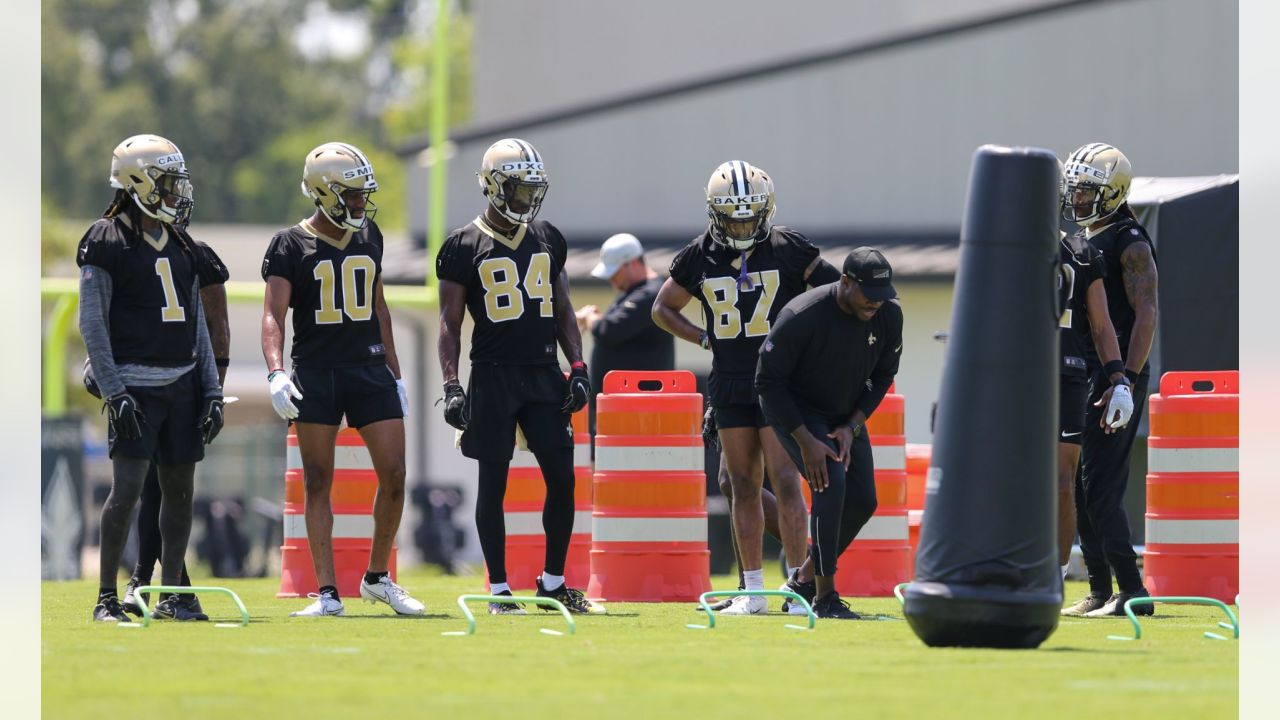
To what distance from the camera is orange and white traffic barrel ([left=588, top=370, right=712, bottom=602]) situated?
41.9ft

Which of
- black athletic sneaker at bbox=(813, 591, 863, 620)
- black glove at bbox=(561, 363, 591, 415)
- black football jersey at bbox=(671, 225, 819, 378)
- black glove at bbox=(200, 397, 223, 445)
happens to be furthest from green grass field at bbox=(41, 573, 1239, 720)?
black football jersey at bbox=(671, 225, 819, 378)

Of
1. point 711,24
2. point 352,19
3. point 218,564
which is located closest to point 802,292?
point 218,564

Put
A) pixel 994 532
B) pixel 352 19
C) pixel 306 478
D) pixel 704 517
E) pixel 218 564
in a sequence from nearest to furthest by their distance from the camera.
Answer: pixel 994 532
pixel 306 478
pixel 704 517
pixel 218 564
pixel 352 19

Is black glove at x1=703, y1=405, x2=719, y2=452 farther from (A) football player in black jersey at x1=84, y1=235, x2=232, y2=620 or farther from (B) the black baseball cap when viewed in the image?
(A) football player in black jersey at x1=84, y1=235, x2=232, y2=620

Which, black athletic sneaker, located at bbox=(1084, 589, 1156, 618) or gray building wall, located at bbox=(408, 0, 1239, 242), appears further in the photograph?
gray building wall, located at bbox=(408, 0, 1239, 242)

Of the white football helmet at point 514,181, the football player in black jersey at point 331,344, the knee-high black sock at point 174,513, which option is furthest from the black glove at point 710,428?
the knee-high black sock at point 174,513

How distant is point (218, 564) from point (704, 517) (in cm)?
1253

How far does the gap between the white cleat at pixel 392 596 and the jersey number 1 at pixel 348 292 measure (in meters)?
1.37

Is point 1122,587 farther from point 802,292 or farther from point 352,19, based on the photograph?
point 352,19

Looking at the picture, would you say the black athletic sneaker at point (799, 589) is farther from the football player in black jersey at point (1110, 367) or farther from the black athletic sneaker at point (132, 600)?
the black athletic sneaker at point (132, 600)

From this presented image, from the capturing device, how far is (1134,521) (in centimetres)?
1653

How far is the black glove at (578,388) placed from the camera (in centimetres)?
1160

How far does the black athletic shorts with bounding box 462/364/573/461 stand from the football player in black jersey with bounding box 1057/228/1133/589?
104 inches
